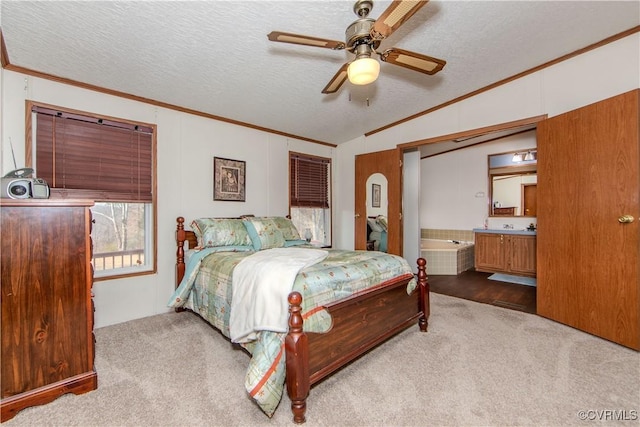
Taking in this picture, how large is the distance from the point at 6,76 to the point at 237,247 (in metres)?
2.42

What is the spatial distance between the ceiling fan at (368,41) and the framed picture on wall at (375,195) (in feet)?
8.70

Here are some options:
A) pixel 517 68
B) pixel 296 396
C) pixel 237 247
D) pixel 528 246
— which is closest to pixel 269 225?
pixel 237 247

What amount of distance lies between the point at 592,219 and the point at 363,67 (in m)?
2.59

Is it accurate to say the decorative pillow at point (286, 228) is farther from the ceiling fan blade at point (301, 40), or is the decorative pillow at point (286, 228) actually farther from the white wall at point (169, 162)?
the ceiling fan blade at point (301, 40)

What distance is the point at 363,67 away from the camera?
5.75ft

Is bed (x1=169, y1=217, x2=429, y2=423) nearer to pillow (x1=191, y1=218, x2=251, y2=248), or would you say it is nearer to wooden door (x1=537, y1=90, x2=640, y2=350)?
pillow (x1=191, y1=218, x2=251, y2=248)

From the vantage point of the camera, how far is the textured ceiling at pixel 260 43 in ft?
6.49

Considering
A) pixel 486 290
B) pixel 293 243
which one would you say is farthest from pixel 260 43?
pixel 486 290

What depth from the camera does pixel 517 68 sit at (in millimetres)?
3174

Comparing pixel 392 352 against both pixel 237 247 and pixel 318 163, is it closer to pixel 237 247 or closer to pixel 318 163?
pixel 237 247

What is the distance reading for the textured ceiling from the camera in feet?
6.49

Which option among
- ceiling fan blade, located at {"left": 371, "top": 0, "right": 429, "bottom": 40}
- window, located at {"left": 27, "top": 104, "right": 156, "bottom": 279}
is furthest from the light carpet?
window, located at {"left": 27, "top": 104, "right": 156, "bottom": 279}

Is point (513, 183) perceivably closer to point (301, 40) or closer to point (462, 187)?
point (462, 187)
